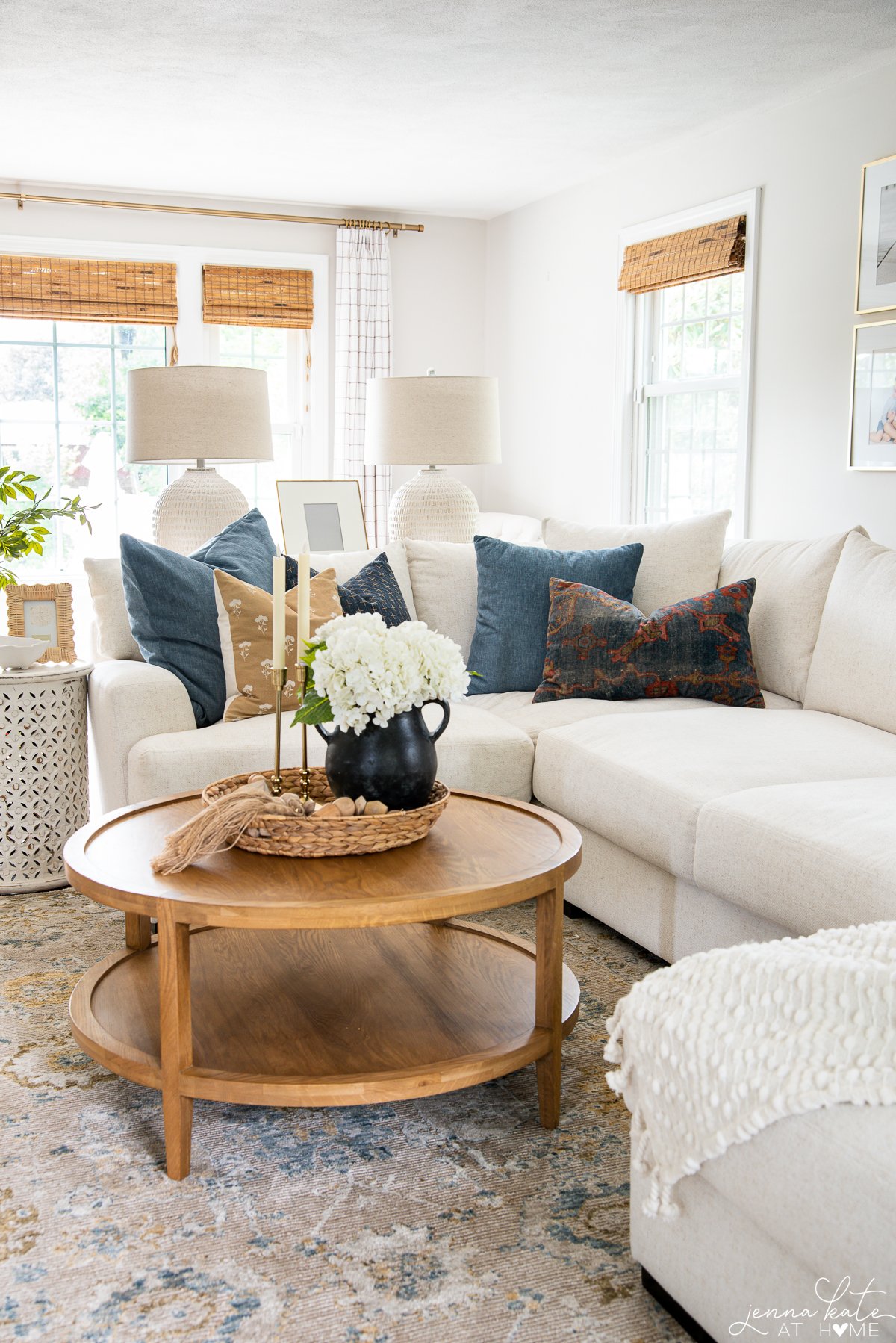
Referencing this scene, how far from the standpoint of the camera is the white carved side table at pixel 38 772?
2977 mm

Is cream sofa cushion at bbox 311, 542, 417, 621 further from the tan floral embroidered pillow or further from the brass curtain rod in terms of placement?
the brass curtain rod

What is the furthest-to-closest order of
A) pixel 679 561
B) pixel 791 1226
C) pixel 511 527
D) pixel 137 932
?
pixel 511 527, pixel 679 561, pixel 137 932, pixel 791 1226

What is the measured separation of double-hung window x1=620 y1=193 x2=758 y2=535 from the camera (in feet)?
15.6

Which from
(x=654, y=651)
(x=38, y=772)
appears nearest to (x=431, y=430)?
(x=654, y=651)

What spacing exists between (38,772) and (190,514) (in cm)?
128

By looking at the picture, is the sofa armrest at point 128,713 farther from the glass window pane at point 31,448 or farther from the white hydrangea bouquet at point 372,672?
the glass window pane at point 31,448

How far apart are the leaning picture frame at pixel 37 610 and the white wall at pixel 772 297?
2.72m

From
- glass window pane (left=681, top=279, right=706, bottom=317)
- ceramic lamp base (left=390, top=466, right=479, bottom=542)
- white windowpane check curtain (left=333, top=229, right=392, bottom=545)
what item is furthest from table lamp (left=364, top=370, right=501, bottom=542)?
white windowpane check curtain (left=333, top=229, right=392, bottom=545)

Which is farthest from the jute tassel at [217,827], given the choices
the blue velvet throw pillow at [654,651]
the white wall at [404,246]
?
the white wall at [404,246]

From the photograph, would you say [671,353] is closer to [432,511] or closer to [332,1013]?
[432,511]

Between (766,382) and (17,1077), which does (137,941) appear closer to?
(17,1077)

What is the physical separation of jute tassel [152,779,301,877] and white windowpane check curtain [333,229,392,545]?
4.72 m

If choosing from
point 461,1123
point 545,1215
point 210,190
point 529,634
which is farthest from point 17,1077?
point 210,190

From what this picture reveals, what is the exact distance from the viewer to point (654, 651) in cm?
322
